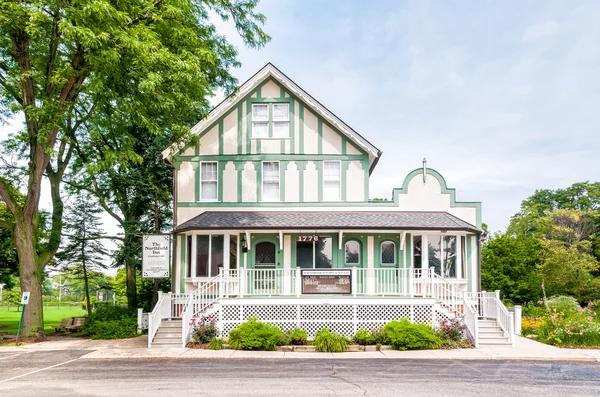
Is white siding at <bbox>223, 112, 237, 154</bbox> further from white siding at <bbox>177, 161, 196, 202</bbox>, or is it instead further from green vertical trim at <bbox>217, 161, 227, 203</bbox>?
white siding at <bbox>177, 161, 196, 202</bbox>

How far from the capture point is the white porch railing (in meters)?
14.8

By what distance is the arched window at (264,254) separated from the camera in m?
18.7

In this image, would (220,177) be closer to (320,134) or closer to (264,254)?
(264,254)

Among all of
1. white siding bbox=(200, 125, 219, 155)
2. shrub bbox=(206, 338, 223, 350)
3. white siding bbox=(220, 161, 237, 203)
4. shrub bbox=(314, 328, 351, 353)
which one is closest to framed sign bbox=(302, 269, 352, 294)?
shrub bbox=(314, 328, 351, 353)

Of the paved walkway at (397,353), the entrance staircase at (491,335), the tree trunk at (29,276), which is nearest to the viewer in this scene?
the paved walkway at (397,353)

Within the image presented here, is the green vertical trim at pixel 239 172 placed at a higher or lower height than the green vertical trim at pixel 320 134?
lower

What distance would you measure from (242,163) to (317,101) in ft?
13.5

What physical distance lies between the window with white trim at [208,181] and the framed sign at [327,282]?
5.92m

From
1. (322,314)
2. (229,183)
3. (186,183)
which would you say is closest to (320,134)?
(229,183)

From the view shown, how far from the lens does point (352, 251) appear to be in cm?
1872

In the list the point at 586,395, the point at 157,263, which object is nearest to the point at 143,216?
the point at 157,263

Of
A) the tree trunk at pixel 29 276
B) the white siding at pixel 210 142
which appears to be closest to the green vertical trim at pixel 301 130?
the white siding at pixel 210 142

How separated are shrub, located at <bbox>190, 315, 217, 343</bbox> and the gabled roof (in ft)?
23.7

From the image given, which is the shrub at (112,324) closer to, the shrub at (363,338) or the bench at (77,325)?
the bench at (77,325)
